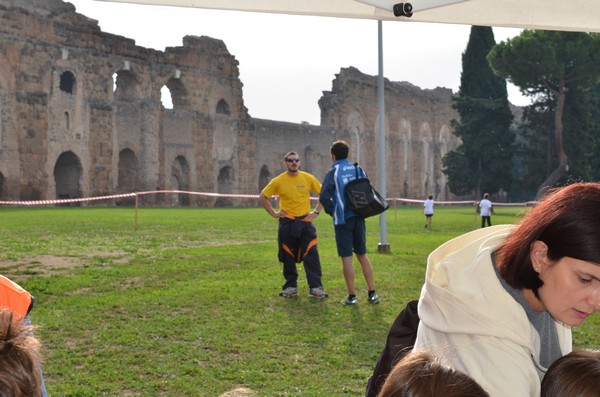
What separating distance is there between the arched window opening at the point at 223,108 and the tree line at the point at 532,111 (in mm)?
13877

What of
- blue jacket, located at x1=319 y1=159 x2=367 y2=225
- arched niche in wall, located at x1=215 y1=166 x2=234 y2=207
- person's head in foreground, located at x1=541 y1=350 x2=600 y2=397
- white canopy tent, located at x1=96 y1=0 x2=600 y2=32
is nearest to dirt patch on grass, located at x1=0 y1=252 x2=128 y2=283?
blue jacket, located at x1=319 y1=159 x2=367 y2=225

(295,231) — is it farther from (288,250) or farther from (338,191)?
(338,191)

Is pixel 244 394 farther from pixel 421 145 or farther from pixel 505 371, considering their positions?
pixel 421 145

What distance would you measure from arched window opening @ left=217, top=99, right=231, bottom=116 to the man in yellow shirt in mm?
33739

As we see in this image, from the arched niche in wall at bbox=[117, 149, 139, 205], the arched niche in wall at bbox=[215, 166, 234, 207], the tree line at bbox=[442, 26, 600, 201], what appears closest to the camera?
the arched niche in wall at bbox=[117, 149, 139, 205]

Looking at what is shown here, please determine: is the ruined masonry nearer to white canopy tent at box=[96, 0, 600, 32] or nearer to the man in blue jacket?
the man in blue jacket

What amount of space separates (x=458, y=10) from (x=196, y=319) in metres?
3.80

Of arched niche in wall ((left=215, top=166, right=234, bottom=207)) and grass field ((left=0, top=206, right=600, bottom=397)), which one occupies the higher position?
arched niche in wall ((left=215, top=166, right=234, bottom=207))

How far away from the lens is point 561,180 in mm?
41438

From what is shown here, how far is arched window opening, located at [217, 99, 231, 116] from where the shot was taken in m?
41.4

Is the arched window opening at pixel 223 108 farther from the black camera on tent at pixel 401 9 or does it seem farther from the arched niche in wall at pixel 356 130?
the black camera on tent at pixel 401 9

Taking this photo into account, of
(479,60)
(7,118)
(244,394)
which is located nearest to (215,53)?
(7,118)

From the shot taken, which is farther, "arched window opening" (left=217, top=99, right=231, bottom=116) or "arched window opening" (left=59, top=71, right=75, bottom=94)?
"arched window opening" (left=217, top=99, right=231, bottom=116)

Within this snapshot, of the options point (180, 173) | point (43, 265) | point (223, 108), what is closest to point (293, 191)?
point (43, 265)
